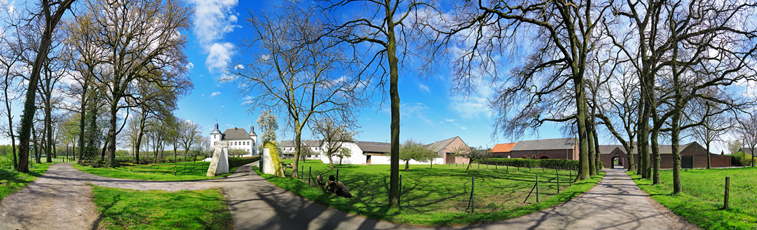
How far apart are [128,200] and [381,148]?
57.4 m

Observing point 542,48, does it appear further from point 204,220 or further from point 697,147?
point 697,147

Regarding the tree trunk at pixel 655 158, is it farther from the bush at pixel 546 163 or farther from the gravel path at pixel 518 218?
the bush at pixel 546 163

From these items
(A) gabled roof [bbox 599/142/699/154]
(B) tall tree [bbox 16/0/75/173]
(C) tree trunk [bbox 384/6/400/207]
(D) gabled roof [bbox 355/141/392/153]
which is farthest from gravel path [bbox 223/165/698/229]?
(A) gabled roof [bbox 599/142/699/154]

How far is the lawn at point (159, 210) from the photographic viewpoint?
5.90 metres

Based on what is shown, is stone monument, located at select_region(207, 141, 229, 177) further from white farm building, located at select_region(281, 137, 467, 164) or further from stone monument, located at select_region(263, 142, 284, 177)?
white farm building, located at select_region(281, 137, 467, 164)

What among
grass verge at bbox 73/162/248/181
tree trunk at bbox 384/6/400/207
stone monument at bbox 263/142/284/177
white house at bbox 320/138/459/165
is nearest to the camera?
tree trunk at bbox 384/6/400/207

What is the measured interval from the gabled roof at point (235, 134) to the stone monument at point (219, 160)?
84.9 m

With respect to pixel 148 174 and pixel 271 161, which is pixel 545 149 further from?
pixel 148 174

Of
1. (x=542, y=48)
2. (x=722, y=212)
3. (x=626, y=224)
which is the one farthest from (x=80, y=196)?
(x=542, y=48)

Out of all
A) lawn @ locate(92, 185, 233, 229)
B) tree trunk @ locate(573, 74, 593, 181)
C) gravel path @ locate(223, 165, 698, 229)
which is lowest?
gravel path @ locate(223, 165, 698, 229)

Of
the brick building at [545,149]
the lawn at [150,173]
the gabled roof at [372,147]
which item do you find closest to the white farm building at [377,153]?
the gabled roof at [372,147]

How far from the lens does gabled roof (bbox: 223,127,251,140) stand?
95812 millimetres

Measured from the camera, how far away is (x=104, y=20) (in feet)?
61.4

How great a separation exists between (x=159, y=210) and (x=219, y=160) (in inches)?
436
